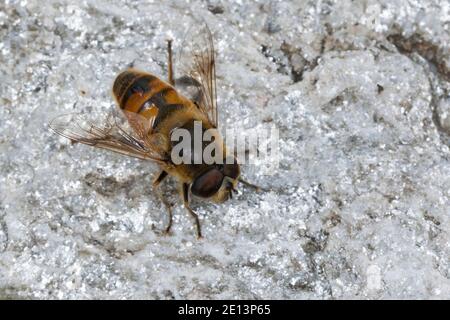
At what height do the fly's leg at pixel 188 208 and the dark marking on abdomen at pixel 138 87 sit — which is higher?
the dark marking on abdomen at pixel 138 87

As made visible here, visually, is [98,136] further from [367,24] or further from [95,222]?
[367,24]

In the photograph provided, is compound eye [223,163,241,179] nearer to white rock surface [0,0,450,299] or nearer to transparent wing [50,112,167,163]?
white rock surface [0,0,450,299]

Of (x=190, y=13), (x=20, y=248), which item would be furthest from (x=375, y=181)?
(x=20, y=248)

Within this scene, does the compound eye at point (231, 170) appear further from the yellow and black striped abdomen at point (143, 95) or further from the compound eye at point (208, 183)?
the yellow and black striped abdomen at point (143, 95)

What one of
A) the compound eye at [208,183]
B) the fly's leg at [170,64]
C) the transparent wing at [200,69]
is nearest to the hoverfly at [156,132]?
the compound eye at [208,183]

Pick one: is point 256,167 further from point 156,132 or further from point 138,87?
point 138,87

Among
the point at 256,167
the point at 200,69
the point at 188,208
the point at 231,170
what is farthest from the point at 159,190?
the point at 200,69
